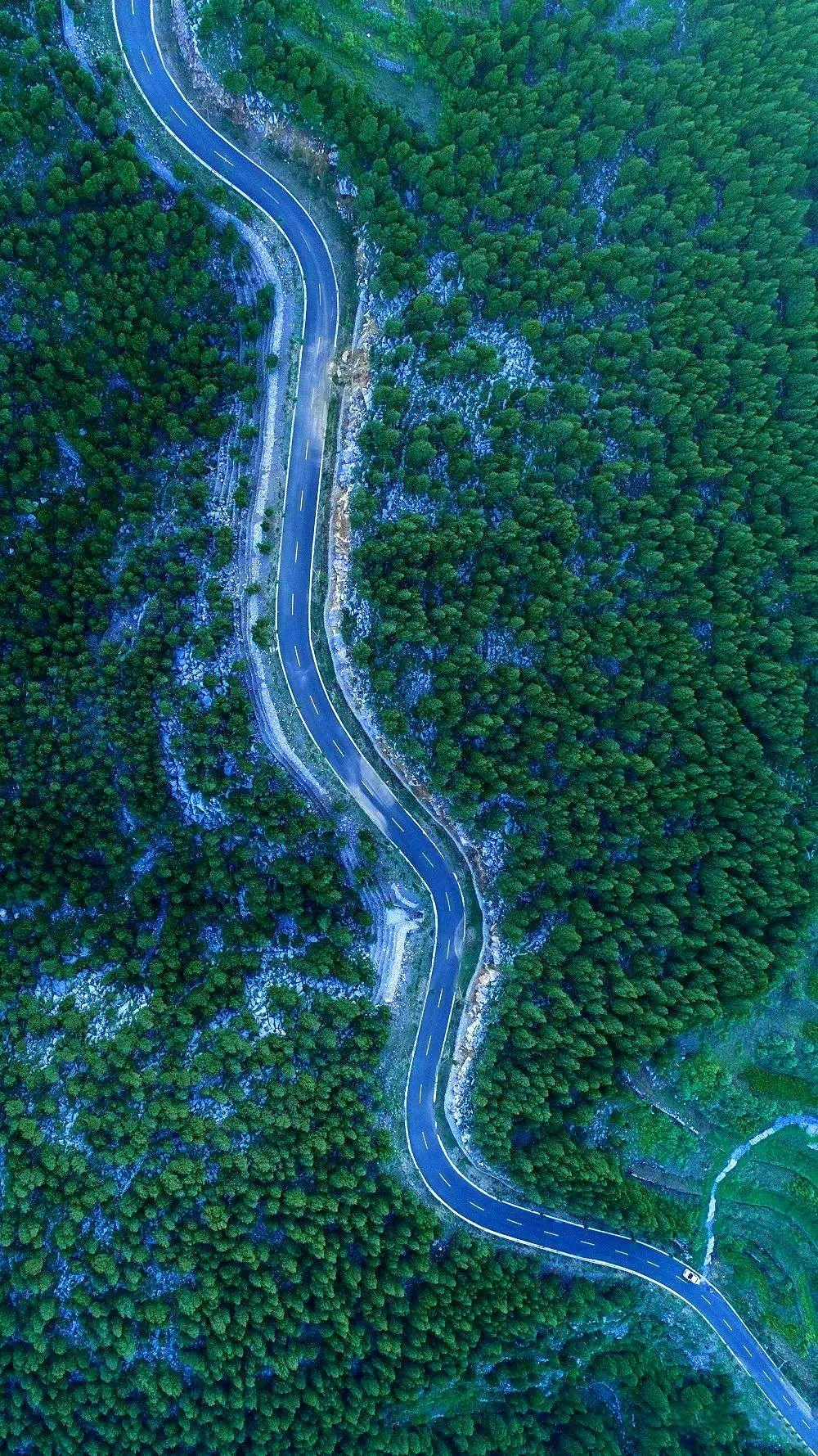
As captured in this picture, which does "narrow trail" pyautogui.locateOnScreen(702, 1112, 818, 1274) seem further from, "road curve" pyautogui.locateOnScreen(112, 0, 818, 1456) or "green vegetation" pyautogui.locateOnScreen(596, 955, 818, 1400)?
"road curve" pyautogui.locateOnScreen(112, 0, 818, 1456)

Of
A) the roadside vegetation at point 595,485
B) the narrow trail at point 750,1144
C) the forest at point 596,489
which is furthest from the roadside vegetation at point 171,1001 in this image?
the forest at point 596,489

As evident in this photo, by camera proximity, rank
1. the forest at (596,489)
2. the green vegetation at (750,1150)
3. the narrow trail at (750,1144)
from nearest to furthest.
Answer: the forest at (596,489)
the green vegetation at (750,1150)
the narrow trail at (750,1144)

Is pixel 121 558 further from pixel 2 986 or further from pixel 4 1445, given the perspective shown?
pixel 4 1445

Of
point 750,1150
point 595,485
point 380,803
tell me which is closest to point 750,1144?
point 750,1150

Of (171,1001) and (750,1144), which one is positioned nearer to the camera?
(171,1001)

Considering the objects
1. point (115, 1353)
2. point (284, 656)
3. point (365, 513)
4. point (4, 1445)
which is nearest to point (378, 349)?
point (365, 513)

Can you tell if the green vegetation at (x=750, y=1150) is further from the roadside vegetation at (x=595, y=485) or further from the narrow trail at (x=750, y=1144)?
the roadside vegetation at (x=595, y=485)

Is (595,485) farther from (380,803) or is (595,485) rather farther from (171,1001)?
(171,1001)
